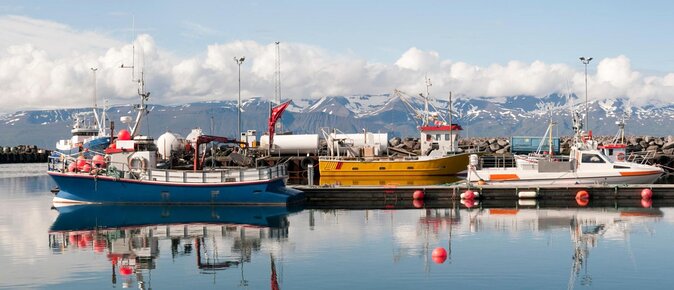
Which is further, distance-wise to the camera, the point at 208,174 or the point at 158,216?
the point at 208,174

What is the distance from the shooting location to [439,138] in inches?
2847

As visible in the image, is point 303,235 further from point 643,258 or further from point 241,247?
point 643,258

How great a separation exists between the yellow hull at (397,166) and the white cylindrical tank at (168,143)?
14263mm

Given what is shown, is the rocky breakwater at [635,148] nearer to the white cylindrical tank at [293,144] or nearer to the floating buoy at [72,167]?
the white cylindrical tank at [293,144]

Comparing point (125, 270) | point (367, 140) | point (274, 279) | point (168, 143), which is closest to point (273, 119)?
point (367, 140)

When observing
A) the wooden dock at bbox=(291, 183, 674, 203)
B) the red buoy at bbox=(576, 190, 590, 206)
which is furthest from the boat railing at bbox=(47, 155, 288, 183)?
the red buoy at bbox=(576, 190, 590, 206)

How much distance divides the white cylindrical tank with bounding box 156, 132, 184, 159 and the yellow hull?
46.8ft

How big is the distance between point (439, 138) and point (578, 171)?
2136 centimetres

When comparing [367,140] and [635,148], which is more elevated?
[367,140]

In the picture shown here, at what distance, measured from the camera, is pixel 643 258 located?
2925 cm

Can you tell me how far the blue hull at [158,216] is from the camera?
40.3 m

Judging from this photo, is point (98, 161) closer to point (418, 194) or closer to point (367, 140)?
point (418, 194)

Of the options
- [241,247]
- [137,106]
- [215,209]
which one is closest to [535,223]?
[241,247]

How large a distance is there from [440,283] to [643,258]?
9.03 metres
